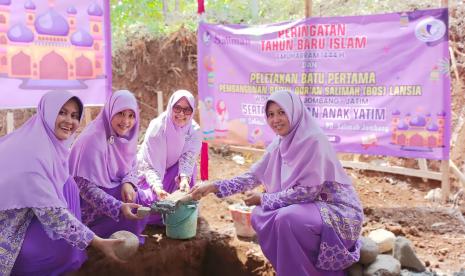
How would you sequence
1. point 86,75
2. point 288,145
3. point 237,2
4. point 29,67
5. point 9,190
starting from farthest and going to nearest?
point 237,2
point 86,75
point 29,67
point 288,145
point 9,190

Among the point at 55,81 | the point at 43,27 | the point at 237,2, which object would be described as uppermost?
the point at 237,2

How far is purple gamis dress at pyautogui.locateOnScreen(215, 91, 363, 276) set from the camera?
9.34 ft

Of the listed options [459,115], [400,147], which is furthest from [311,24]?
[459,115]

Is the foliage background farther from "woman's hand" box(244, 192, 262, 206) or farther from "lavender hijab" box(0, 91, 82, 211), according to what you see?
"lavender hijab" box(0, 91, 82, 211)

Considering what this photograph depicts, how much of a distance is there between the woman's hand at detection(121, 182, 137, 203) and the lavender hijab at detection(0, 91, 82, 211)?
0.73 m

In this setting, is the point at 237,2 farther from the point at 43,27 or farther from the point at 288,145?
the point at 288,145

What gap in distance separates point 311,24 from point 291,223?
260 cm

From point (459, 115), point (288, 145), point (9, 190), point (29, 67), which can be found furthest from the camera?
point (459, 115)

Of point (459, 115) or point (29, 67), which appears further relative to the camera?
point (459, 115)

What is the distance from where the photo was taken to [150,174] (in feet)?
12.8

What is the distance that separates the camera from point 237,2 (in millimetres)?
9859

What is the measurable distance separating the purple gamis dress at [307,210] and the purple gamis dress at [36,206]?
109 cm

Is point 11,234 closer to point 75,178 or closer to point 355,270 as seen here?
point 75,178

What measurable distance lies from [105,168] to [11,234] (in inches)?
38.6
